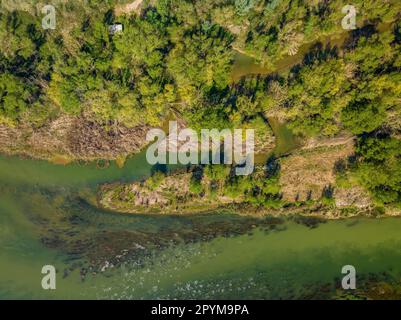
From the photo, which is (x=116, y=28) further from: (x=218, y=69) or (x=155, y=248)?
(x=155, y=248)

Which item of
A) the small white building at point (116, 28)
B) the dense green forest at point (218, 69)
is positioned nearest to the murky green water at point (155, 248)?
the dense green forest at point (218, 69)

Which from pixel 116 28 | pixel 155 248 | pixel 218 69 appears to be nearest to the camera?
pixel 218 69

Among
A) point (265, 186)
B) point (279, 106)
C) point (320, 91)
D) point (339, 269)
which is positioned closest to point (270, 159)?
point (265, 186)

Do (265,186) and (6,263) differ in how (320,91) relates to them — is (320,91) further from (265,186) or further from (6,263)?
(6,263)

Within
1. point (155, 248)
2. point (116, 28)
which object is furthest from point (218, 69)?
point (155, 248)

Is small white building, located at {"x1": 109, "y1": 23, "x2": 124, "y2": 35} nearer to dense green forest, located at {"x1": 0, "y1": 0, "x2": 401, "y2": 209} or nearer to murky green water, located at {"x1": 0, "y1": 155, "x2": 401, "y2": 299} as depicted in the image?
dense green forest, located at {"x1": 0, "y1": 0, "x2": 401, "y2": 209}

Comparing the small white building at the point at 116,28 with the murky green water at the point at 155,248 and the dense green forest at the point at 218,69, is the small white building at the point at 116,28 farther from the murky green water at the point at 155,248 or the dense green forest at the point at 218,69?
the murky green water at the point at 155,248
